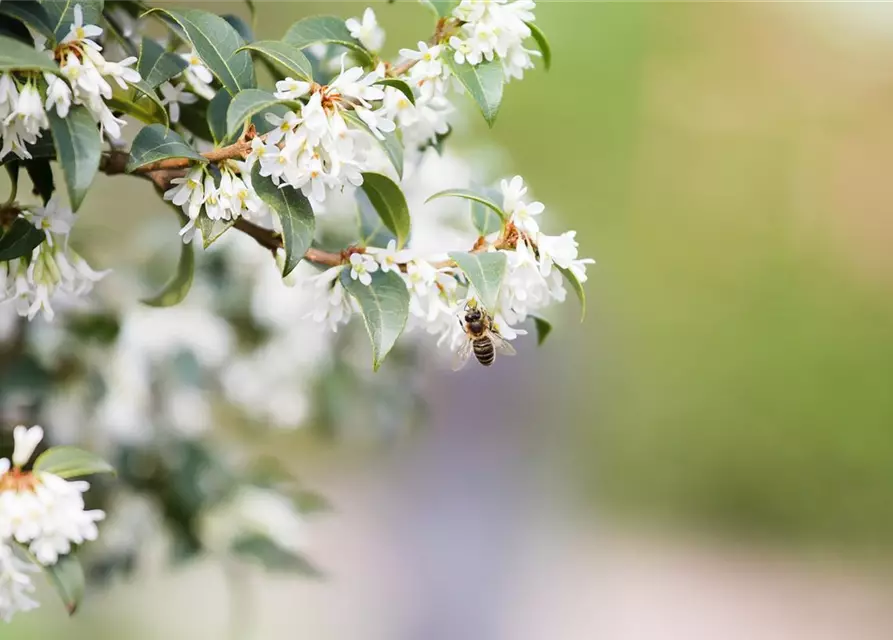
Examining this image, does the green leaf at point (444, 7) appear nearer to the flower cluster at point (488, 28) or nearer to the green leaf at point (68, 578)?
the flower cluster at point (488, 28)

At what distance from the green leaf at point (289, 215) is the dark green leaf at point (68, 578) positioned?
24 centimetres

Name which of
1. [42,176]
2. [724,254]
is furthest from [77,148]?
[724,254]

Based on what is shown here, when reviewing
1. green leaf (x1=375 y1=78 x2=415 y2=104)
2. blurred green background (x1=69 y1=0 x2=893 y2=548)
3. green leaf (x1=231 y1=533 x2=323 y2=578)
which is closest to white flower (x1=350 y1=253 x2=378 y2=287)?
green leaf (x1=375 y1=78 x2=415 y2=104)

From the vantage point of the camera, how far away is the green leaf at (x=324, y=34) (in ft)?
1.83

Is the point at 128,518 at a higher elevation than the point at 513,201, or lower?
lower

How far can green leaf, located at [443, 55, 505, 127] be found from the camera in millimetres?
521

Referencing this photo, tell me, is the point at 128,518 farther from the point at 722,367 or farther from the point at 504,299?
the point at 722,367

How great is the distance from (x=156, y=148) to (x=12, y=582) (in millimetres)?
259

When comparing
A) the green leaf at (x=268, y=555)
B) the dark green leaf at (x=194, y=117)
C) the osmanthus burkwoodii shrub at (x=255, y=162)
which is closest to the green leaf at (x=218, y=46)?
the osmanthus burkwoodii shrub at (x=255, y=162)

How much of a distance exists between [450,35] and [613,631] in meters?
2.34

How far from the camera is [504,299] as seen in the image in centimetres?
53

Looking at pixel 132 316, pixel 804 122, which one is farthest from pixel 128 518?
pixel 804 122

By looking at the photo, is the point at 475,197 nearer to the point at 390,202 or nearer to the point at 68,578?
the point at 390,202

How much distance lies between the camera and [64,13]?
1.53 ft
